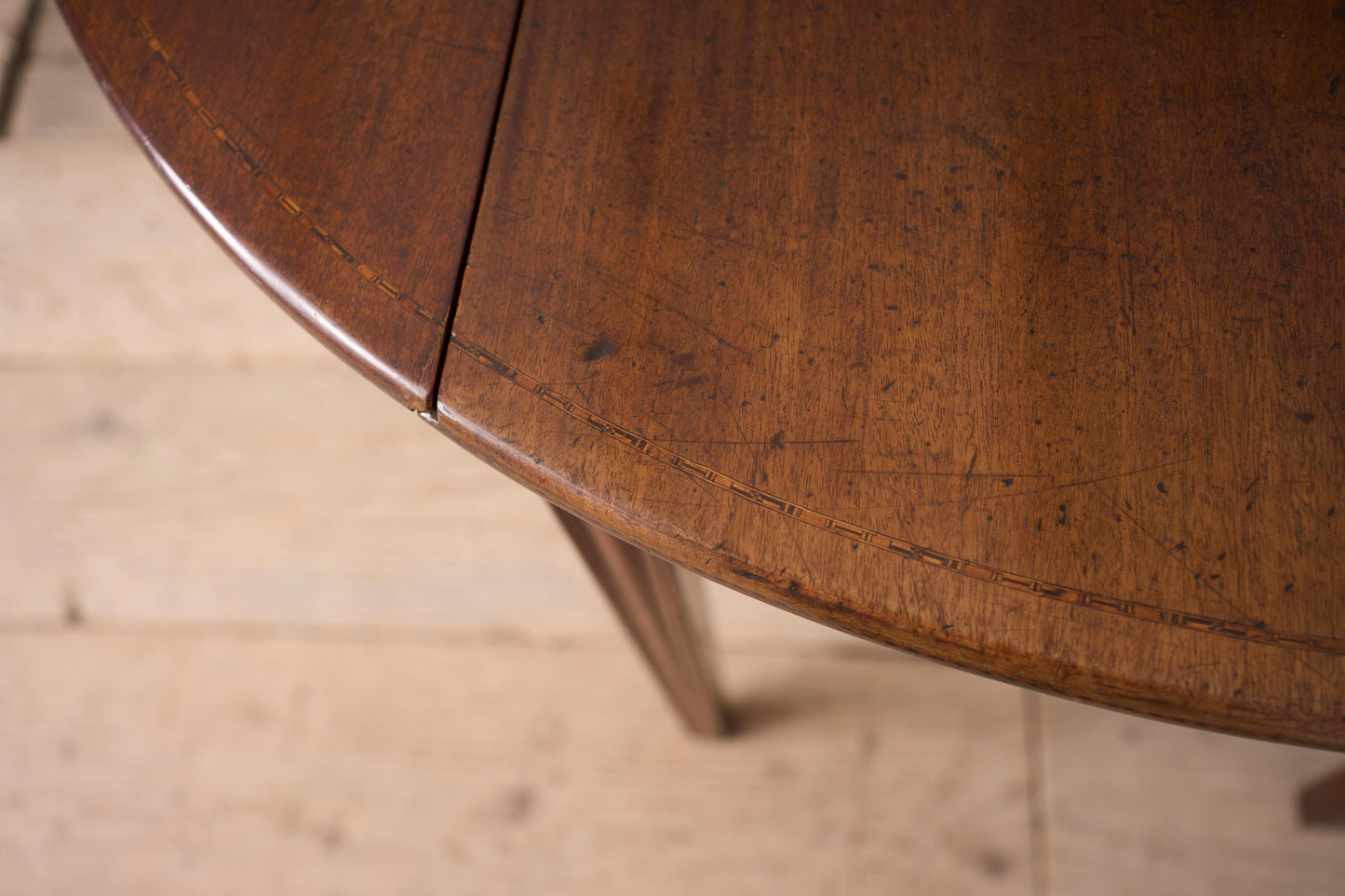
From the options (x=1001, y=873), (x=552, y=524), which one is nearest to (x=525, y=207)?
(x=552, y=524)

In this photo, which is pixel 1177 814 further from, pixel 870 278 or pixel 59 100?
pixel 59 100

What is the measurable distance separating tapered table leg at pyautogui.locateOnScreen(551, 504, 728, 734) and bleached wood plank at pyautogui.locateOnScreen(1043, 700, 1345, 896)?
0.33 metres

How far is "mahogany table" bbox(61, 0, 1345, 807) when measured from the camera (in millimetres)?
294

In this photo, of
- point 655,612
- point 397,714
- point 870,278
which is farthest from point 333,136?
point 397,714

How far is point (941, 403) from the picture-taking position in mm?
316

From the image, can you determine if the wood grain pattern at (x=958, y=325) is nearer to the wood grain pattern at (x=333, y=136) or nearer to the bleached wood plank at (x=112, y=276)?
the wood grain pattern at (x=333, y=136)

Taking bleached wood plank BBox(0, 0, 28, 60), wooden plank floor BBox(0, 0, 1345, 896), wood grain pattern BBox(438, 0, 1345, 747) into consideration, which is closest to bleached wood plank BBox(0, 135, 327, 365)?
wooden plank floor BBox(0, 0, 1345, 896)

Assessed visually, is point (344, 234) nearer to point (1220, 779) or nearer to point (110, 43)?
point (110, 43)

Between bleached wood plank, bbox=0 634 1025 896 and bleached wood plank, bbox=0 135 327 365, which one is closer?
bleached wood plank, bbox=0 634 1025 896

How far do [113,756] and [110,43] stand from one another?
28.6 inches

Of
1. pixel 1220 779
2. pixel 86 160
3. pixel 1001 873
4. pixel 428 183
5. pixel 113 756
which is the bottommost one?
pixel 113 756

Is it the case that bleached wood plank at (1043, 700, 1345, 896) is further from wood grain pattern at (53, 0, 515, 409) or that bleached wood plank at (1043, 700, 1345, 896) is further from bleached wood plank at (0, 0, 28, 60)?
bleached wood plank at (0, 0, 28, 60)

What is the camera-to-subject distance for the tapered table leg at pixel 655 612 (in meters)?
0.47

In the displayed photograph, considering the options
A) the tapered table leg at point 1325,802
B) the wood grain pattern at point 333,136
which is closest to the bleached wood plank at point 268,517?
→ the tapered table leg at point 1325,802
